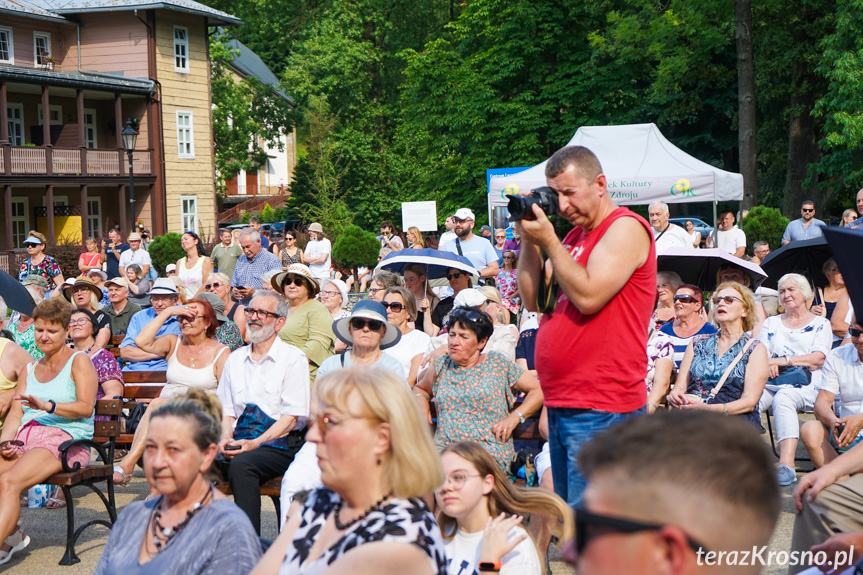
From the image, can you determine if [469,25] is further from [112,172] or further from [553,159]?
[553,159]

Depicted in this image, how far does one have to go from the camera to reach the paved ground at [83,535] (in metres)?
5.77

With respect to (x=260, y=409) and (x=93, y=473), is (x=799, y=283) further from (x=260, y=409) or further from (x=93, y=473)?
(x=93, y=473)

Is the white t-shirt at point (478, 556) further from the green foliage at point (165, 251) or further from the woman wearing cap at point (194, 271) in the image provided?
the green foliage at point (165, 251)

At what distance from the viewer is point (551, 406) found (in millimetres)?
3643

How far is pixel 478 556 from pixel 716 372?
317cm

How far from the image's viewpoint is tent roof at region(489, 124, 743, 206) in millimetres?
15617

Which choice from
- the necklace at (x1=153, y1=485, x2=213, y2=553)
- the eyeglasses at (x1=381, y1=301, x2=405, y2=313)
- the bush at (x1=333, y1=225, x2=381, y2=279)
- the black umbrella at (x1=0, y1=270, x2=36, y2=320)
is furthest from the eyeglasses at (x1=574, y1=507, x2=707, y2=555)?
the bush at (x1=333, y1=225, x2=381, y2=279)

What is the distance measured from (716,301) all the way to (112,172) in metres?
31.5

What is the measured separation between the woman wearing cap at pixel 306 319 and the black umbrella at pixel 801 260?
427 centimetres

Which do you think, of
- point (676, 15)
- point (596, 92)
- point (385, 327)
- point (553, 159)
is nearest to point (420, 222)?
point (676, 15)

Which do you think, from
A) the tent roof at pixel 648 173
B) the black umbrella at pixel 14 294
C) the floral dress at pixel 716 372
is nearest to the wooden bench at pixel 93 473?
the black umbrella at pixel 14 294

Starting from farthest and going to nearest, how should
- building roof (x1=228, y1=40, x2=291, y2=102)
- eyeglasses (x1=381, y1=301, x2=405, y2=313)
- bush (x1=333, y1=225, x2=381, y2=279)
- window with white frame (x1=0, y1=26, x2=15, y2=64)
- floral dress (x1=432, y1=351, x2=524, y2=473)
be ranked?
building roof (x1=228, y1=40, x2=291, y2=102)
window with white frame (x1=0, y1=26, x2=15, y2=64)
bush (x1=333, y1=225, x2=381, y2=279)
eyeglasses (x1=381, y1=301, x2=405, y2=313)
floral dress (x1=432, y1=351, x2=524, y2=473)

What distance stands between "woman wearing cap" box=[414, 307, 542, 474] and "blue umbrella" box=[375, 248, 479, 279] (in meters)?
3.58

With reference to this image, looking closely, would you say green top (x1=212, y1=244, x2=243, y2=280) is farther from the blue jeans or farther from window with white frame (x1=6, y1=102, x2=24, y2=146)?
window with white frame (x1=6, y1=102, x2=24, y2=146)
